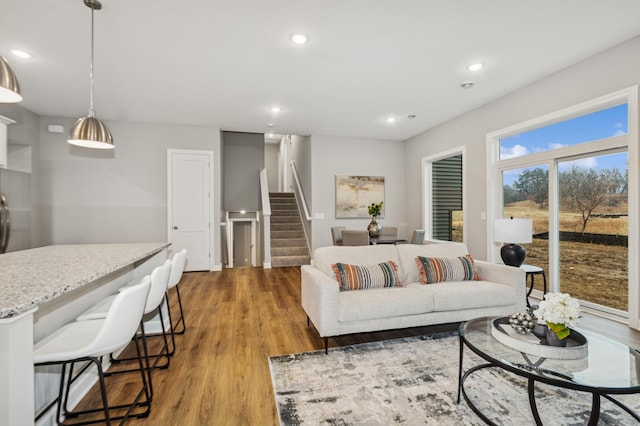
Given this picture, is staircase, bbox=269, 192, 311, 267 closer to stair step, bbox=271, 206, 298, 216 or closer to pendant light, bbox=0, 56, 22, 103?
stair step, bbox=271, 206, 298, 216

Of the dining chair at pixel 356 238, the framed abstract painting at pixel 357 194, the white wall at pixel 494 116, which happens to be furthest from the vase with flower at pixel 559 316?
the framed abstract painting at pixel 357 194

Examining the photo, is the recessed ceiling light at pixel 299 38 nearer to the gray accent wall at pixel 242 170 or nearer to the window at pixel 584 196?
the window at pixel 584 196

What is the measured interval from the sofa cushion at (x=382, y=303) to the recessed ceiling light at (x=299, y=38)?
2474 millimetres

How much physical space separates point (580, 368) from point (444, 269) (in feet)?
5.39

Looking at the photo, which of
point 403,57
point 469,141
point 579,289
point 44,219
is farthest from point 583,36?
point 44,219

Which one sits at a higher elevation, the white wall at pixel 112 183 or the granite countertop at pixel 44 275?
the white wall at pixel 112 183

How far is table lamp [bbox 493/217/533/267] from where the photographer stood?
3261mm

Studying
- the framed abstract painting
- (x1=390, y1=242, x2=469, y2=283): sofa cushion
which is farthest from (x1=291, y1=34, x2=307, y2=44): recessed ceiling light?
the framed abstract painting

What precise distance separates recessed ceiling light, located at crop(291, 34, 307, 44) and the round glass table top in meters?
2.88

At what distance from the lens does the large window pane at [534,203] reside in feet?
13.0

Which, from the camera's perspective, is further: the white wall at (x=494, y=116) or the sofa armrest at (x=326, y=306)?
the white wall at (x=494, y=116)

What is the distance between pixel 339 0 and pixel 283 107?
8.32 feet

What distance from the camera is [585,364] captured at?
152 cm

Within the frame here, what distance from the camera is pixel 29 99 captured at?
4.42 meters
